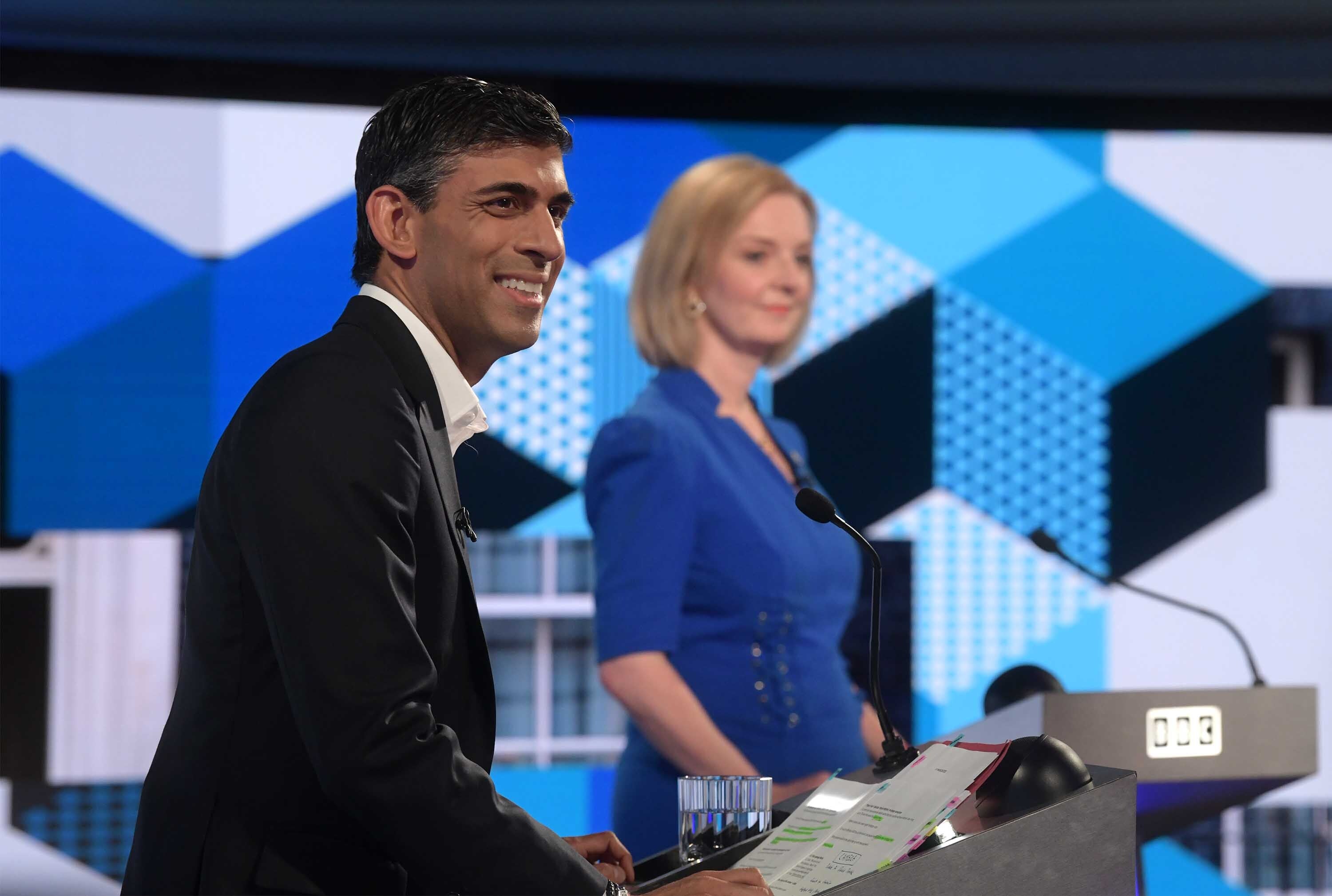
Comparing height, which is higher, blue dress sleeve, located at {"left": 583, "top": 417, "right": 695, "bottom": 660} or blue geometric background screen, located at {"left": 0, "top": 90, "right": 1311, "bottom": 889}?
blue geometric background screen, located at {"left": 0, "top": 90, "right": 1311, "bottom": 889}

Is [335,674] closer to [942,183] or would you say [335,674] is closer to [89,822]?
[89,822]

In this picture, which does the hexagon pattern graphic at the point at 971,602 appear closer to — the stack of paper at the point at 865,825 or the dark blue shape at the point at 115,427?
the dark blue shape at the point at 115,427

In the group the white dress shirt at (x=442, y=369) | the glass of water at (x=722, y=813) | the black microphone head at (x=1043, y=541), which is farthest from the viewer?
the black microphone head at (x=1043, y=541)

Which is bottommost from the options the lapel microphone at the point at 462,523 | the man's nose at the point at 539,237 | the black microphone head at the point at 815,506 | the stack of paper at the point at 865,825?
the stack of paper at the point at 865,825

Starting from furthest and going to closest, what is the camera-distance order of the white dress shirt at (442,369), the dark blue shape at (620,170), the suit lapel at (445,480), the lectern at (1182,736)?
1. the dark blue shape at (620,170)
2. the lectern at (1182,736)
3. the white dress shirt at (442,369)
4. the suit lapel at (445,480)

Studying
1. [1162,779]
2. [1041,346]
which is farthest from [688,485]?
[1162,779]

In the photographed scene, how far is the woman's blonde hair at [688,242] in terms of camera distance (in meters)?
3.88

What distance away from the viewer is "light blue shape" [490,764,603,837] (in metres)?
3.83

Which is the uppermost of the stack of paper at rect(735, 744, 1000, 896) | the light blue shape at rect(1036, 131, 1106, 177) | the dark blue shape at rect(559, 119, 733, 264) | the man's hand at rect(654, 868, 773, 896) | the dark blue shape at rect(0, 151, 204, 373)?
the light blue shape at rect(1036, 131, 1106, 177)

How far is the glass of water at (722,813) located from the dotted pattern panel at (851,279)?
2.49 metres

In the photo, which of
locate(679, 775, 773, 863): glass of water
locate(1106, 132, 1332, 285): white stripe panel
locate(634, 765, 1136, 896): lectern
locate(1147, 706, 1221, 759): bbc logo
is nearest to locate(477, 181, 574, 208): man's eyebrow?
locate(679, 775, 773, 863): glass of water

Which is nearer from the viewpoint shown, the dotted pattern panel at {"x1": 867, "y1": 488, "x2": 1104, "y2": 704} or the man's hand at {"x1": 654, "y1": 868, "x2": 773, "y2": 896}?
the man's hand at {"x1": 654, "y1": 868, "x2": 773, "y2": 896}

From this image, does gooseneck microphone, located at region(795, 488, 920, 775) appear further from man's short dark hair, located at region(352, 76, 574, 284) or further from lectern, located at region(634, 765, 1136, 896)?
man's short dark hair, located at region(352, 76, 574, 284)

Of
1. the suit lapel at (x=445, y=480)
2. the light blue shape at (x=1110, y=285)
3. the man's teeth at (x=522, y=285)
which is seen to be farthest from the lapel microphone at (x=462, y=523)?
the light blue shape at (x=1110, y=285)
